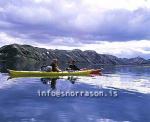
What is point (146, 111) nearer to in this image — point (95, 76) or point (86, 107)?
point (86, 107)

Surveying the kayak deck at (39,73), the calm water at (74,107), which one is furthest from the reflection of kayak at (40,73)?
the calm water at (74,107)

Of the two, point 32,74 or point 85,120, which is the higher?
point 32,74

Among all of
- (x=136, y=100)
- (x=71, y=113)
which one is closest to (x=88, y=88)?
(x=136, y=100)

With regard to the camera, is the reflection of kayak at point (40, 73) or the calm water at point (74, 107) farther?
the reflection of kayak at point (40, 73)

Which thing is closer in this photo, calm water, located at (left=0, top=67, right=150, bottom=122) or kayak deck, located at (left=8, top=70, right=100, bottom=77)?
calm water, located at (left=0, top=67, right=150, bottom=122)

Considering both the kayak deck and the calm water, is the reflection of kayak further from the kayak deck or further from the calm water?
the calm water

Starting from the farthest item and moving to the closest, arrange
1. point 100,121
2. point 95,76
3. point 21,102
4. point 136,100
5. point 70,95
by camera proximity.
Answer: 1. point 95,76
2. point 70,95
3. point 136,100
4. point 21,102
5. point 100,121

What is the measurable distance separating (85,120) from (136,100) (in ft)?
39.2

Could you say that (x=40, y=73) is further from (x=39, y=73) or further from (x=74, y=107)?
(x=74, y=107)

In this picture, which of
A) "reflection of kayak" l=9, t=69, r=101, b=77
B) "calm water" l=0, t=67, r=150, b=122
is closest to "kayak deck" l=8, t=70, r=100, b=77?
"reflection of kayak" l=9, t=69, r=101, b=77

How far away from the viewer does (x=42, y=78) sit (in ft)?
198

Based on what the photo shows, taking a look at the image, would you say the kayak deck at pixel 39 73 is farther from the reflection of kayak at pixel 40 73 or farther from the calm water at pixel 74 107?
the calm water at pixel 74 107

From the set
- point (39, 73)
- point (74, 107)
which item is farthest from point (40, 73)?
point (74, 107)

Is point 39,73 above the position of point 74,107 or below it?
above
